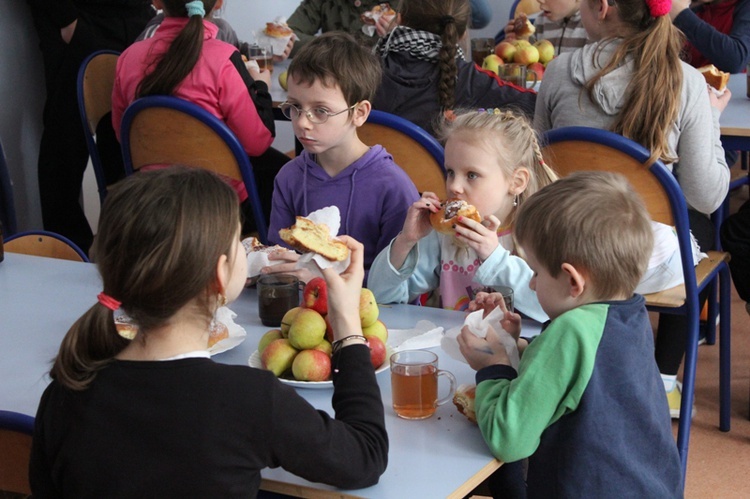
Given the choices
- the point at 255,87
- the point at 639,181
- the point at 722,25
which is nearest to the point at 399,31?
the point at 255,87

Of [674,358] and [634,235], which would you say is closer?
[634,235]

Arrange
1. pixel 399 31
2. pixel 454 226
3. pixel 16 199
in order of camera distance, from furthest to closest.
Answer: pixel 16 199 < pixel 399 31 < pixel 454 226

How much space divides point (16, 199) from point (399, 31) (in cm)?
222

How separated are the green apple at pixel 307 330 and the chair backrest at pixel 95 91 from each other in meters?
2.28

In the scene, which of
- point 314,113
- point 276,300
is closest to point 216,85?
point 314,113

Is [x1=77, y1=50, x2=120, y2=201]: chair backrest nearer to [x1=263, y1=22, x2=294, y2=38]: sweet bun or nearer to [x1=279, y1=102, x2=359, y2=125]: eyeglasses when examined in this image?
[x1=263, y1=22, x2=294, y2=38]: sweet bun

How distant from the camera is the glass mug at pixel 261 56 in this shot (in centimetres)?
394

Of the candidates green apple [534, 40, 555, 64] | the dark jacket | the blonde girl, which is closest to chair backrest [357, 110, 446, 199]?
the blonde girl

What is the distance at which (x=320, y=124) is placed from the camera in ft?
8.13

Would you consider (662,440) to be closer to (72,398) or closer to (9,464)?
(72,398)

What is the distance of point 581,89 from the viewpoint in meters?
2.81

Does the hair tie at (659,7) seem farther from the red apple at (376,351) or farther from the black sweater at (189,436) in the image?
the black sweater at (189,436)

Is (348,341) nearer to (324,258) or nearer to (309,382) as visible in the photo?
(309,382)

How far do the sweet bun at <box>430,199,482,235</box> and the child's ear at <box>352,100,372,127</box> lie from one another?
1.86 ft
